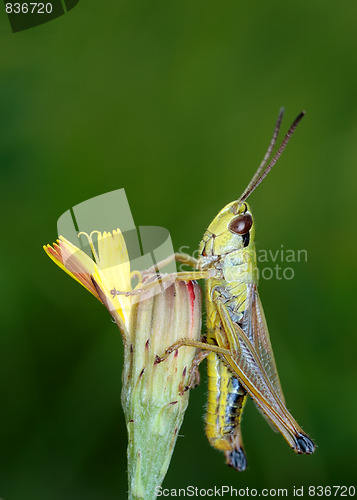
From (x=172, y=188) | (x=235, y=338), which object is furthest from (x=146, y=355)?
(x=172, y=188)

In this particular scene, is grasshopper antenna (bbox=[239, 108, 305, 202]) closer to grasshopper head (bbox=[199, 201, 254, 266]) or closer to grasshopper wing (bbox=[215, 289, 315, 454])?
grasshopper head (bbox=[199, 201, 254, 266])

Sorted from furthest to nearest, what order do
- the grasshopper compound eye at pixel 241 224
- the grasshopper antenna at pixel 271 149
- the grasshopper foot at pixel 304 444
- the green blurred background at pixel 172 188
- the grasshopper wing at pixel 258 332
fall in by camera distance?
the green blurred background at pixel 172 188 < the grasshopper compound eye at pixel 241 224 < the grasshopper wing at pixel 258 332 < the grasshopper foot at pixel 304 444 < the grasshopper antenna at pixel 271 149

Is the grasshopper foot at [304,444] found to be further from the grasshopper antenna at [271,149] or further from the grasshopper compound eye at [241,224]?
the grasshopper antenna at [271,149]

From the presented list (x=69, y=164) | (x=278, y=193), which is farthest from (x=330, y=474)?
(x=69, y=164)

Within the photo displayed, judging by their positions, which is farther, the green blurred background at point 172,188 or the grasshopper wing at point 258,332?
the green blurred background at point 172,188

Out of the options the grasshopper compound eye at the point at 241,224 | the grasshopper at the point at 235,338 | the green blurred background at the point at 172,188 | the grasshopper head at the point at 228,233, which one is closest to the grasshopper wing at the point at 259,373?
the grasshopper at the point at 235,338

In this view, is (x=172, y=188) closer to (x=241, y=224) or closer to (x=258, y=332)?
(x=241, y=224)

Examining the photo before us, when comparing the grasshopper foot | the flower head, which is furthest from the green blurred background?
the flower head
